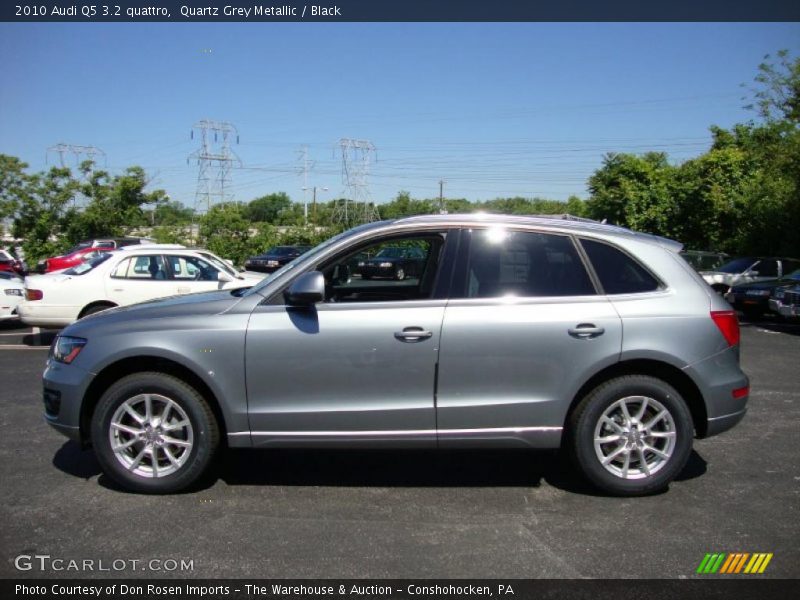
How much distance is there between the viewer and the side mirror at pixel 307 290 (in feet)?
13.6

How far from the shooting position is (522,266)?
4438mm

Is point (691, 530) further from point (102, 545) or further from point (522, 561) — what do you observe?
point (102, 545)

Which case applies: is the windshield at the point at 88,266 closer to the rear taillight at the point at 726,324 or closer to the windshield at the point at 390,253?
the windshield at the point at 390,253

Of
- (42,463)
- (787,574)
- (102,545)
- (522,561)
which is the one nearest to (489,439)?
(522,561)

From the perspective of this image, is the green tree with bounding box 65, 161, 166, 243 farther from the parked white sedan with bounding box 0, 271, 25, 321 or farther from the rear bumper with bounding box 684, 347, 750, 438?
the rear bumper with bounding box 684, 347, 750, 438

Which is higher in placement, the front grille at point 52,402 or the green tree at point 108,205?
the green tree at point 108,205

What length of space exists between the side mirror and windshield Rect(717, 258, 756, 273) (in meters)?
16.3

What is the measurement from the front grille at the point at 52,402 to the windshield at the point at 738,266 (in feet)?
56.5

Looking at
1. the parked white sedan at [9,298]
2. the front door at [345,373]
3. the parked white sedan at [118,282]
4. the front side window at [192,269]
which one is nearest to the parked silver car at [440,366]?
the front door at [345,373]

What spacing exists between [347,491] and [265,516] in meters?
0.62

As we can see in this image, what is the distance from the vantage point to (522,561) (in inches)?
139

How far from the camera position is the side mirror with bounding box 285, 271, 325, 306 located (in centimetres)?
415

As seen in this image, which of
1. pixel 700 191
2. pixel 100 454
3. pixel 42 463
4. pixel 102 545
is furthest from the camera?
pixel 700 191

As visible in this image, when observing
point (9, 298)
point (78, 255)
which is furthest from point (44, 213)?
point (9, 298)
